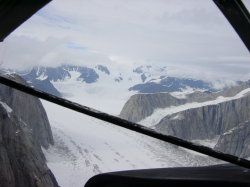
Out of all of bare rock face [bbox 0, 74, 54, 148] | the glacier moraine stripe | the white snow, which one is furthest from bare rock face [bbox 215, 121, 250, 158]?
the glacier moraine stripe

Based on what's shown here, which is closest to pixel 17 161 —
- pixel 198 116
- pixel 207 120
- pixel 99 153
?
pixel 99 153

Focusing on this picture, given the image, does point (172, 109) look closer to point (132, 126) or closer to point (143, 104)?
point (143, 104)

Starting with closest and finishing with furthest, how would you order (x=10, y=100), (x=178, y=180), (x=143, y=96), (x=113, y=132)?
1. (x=178, y=180)
2. (x=10, y=100)
3. (x=113, y=132)
4. (x=143, y=96)

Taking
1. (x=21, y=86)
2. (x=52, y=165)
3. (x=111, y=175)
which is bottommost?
(x=52, y=165)

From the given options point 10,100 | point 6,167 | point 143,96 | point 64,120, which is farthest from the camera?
point 143,96

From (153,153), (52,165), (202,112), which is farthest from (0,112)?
(202,112)

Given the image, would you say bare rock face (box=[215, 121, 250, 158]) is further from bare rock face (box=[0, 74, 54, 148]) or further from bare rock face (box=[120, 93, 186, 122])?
bare rock face (box=[0, 74, 54, 148])

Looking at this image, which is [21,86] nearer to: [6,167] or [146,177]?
[146,177]

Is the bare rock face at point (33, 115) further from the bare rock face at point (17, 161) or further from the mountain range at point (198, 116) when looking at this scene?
the mountain range at point (198, 116)

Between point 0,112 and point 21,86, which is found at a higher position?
point 21,86
